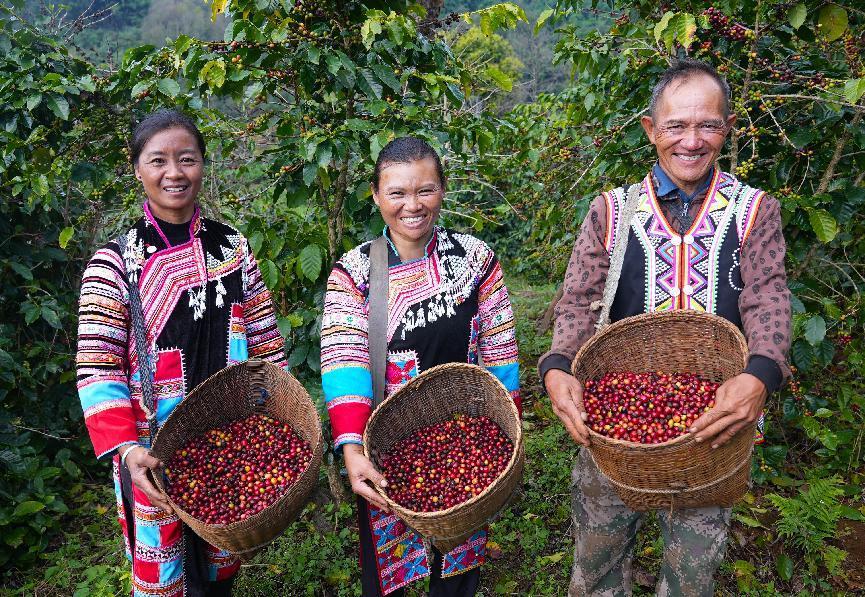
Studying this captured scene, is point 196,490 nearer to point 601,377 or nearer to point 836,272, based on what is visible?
point 601,377

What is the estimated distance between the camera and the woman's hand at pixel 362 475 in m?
1.74

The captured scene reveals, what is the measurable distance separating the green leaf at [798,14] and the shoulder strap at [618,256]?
1308mm

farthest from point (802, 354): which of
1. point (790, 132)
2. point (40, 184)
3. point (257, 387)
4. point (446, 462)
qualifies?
point (40, 184)

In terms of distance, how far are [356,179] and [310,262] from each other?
0.55 meters

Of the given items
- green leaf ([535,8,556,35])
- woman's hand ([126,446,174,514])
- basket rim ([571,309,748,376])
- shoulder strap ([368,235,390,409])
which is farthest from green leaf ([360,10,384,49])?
woman's hand ([126,446,174,514])

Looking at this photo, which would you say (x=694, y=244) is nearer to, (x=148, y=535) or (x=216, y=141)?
(x=148, y=535)

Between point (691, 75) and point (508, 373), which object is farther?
point (508, 373)

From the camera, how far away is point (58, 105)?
2979mm

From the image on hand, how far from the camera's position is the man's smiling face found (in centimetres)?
174

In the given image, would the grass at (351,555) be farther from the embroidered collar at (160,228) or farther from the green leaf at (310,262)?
the embroidered collar at (160,228)

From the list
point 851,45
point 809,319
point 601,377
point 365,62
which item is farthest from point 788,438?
point 365,62

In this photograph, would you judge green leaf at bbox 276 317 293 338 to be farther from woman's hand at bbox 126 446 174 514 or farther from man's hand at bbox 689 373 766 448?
man's hand at bbox 689 373 766 448

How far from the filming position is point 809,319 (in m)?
2.68

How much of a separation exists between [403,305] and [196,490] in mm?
834
